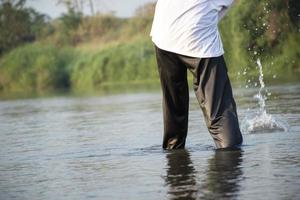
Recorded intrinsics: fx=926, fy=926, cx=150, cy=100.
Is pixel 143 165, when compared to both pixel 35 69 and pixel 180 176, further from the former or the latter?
pixel 35 69

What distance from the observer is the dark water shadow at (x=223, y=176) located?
18.1 feet

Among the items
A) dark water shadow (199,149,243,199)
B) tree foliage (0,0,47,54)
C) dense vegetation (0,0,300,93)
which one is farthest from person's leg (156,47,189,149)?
tree foliage (0,0,47,54)

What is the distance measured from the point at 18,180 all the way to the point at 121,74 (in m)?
37.4

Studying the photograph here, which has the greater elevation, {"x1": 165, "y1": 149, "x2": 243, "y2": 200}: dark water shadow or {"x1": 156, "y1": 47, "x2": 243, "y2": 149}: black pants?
{"x1": 156, "y1": 47, "x2": 243, "y2": 149}: black pants

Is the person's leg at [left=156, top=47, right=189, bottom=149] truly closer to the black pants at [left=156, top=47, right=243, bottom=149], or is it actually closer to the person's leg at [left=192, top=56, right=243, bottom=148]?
the black pants at [left=156, top=47, right=243, bottom=149]

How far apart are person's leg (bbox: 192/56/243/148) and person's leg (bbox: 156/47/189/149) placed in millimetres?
286

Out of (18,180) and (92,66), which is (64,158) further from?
(92,66)

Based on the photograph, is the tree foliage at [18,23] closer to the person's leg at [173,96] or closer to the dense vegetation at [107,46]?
the dense vegetation at [107,46]

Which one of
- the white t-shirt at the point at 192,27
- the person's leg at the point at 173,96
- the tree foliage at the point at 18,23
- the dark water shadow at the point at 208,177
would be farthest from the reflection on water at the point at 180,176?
the tree foliage at the point at 18,23

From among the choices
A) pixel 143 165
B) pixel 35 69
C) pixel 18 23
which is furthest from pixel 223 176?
pixel 18 23

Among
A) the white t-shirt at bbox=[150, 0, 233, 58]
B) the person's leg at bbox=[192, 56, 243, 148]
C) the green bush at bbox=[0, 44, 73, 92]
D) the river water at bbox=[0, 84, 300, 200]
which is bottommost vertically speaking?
the green bush at bbox=[0, 44, 73, 92]

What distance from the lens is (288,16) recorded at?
82.2 ft

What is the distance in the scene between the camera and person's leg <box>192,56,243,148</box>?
780cm

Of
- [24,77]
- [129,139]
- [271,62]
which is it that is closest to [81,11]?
[24,77]
